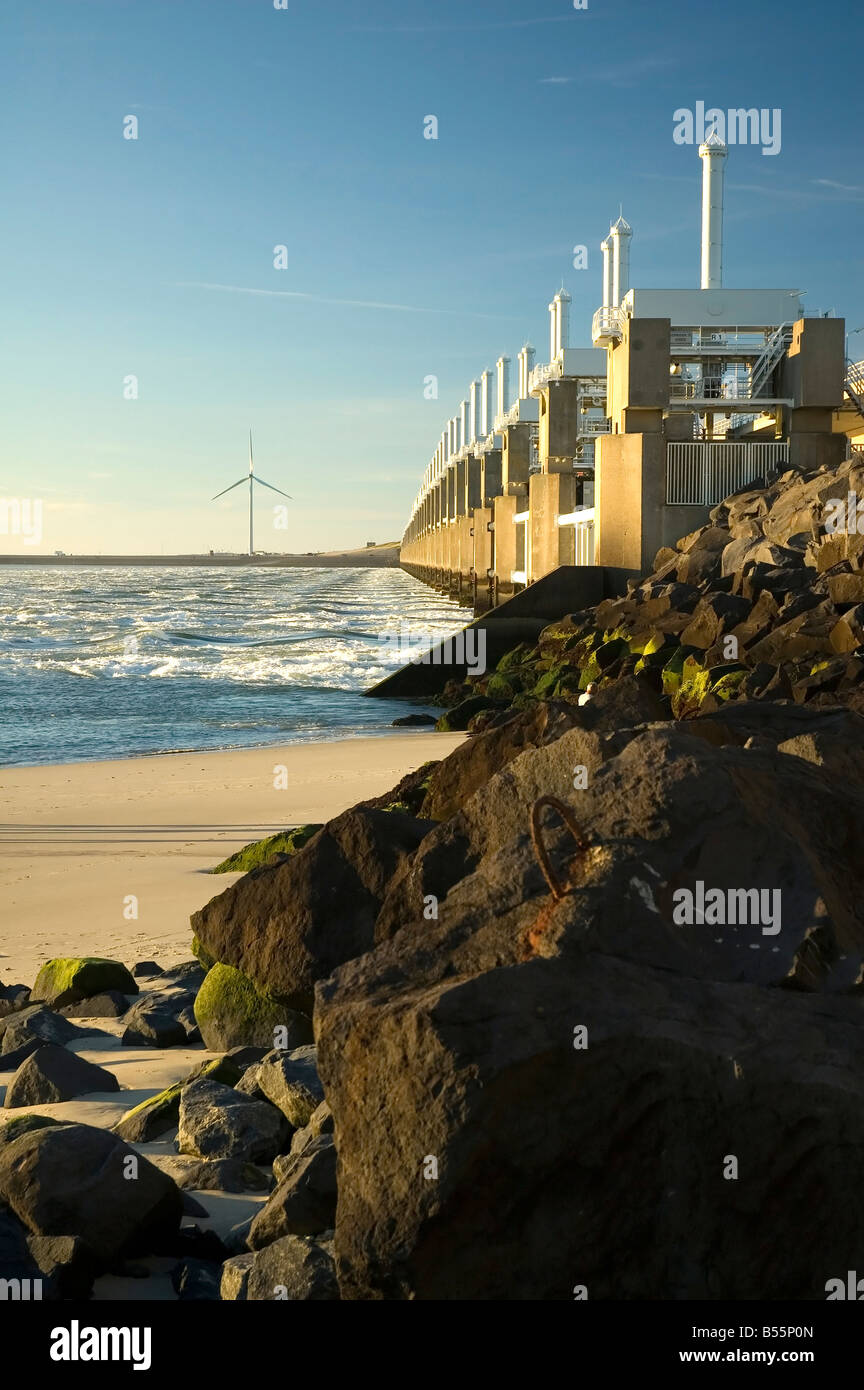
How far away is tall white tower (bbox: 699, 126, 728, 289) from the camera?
136 ft

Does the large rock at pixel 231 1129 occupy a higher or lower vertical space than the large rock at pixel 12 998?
higher

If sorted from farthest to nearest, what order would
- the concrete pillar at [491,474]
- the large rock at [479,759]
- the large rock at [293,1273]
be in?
the concrete pillar at [491,474], the large rock at [479,759], the large rock at [293,1273]

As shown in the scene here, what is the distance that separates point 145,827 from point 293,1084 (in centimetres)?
734

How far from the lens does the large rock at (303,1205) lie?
356 centimetres

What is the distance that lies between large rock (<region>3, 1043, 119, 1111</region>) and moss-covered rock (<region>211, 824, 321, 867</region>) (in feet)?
10.5

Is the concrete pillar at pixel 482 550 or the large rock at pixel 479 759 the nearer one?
the large rock at pixel 479 759

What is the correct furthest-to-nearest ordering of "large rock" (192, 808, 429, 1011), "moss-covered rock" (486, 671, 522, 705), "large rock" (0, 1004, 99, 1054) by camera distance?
1. "moss-covered rock" (486, 671, 522, 705)
2. "large rock" (0, 1004, 99, 1054)
3. "large rock" (192, 808, 429, 1011)

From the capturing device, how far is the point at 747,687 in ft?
45.3

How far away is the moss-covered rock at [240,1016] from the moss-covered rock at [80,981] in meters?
1.00

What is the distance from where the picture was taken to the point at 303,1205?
11.7 ft

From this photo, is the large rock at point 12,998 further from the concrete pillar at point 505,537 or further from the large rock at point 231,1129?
the concrete pillar at point 505,537

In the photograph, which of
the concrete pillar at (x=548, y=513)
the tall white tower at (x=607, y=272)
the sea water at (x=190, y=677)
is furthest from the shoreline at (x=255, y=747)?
the tall white tower at (x=607, y=272)

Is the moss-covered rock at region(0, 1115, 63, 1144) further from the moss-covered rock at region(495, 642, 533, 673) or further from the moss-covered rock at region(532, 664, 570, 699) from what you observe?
the moss-covered rock at region(495, 642, 533, 673)

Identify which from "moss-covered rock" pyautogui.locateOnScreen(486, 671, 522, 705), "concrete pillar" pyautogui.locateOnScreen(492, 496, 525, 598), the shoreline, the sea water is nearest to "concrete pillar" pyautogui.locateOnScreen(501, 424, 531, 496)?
"concrete pillar" pyautogui.locateOnScreen(492, 496, 525, 598)
